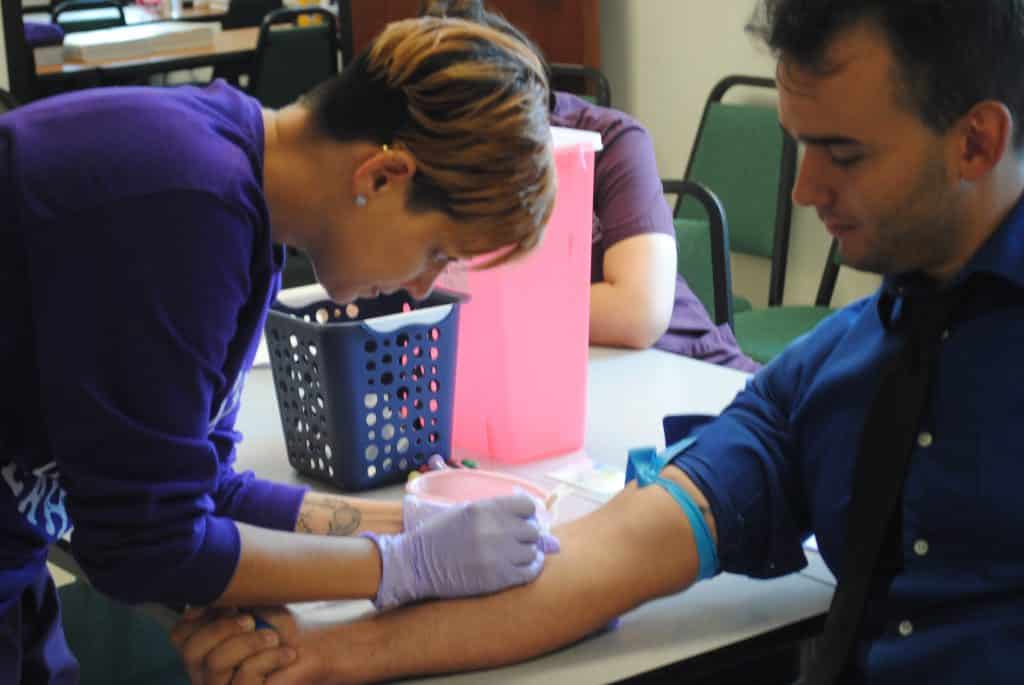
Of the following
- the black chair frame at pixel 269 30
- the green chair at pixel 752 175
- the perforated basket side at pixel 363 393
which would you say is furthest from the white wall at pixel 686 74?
the perforated basket side at pixel 363 393

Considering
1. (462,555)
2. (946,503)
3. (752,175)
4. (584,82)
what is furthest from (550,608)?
(584,82)

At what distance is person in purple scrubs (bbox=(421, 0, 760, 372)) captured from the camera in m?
2.27

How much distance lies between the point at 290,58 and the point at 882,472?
469cm

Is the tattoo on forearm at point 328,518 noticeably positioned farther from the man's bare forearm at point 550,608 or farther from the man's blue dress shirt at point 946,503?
the man's blue dress shirt at point 946,503

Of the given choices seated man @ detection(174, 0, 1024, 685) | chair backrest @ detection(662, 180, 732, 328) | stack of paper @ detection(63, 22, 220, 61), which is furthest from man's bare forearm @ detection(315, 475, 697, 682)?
stack of paper @ detection(63, 22, 220, 61)

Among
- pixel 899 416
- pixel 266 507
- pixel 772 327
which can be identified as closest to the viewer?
pixel 899 416

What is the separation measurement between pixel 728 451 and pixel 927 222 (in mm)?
359

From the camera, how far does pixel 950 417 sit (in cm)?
129

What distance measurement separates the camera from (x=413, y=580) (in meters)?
1.33

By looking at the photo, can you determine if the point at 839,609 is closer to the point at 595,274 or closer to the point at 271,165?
the point at 271,165

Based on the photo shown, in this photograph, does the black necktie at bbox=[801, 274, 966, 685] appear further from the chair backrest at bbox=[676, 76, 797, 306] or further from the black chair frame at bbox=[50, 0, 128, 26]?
the black chair frame at bbox=[50, 0, 128, 26]

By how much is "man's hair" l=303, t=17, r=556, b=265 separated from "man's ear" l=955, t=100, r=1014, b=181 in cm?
41

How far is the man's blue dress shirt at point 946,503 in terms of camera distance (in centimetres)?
125

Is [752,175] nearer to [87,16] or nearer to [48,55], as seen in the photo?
[48,55]
